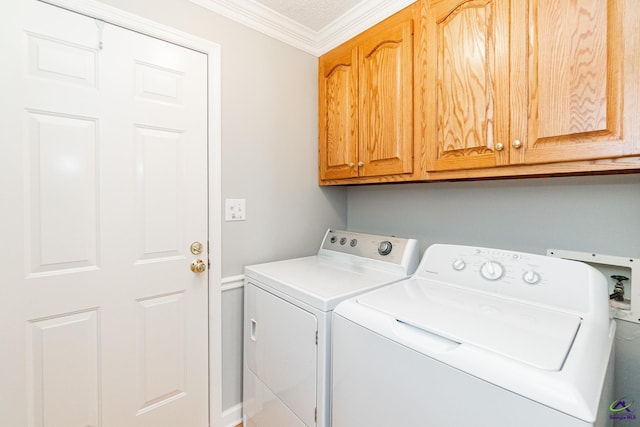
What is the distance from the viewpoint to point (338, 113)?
1.84 m

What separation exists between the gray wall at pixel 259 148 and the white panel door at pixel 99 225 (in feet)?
0.48

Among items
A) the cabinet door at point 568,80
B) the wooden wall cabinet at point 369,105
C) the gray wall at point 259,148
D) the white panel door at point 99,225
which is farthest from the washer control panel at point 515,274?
the white panel door at point 99,225

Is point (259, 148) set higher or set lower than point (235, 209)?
higher

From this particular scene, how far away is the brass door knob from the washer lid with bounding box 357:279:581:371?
0.89 m

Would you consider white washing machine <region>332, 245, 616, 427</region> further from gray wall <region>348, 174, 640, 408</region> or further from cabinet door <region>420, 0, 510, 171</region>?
cabinet door <region>420, 0, 510, 171</region>

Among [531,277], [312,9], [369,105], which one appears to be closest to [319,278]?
[531,277]

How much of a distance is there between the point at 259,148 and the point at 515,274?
1446 mm

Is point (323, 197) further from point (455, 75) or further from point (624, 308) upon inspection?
point (624, 308)

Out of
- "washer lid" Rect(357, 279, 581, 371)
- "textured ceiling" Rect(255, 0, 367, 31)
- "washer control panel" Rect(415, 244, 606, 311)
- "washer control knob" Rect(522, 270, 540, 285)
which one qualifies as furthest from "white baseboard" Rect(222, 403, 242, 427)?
"textured ceiling" Rect(255, 0, 367, 31)

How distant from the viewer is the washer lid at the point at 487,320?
72 centimetres

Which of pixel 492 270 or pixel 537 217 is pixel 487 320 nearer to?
pixel 492 270

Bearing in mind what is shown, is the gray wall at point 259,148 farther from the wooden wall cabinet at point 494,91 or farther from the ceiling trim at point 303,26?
the wooden wall cabinet at point 494,91

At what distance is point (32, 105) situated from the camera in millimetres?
1117

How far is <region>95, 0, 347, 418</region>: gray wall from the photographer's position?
5.26 feet
